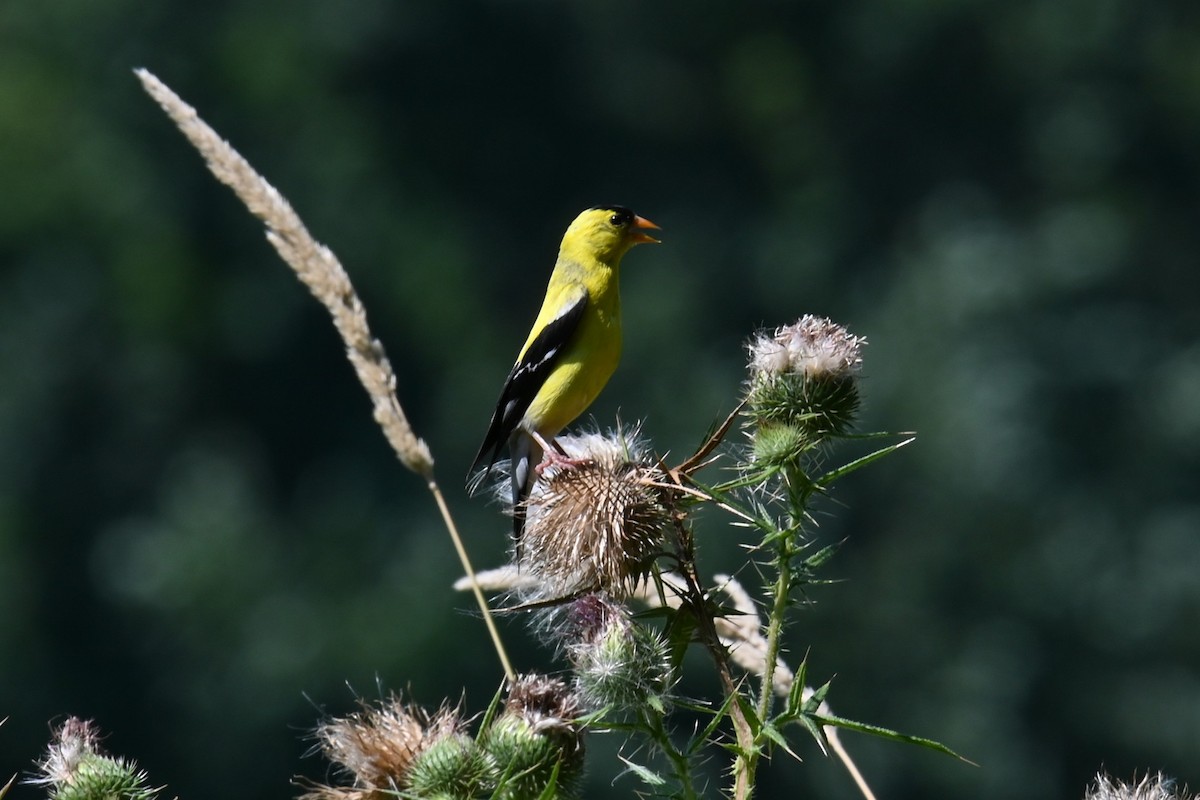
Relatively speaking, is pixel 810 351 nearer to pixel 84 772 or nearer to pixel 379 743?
pixel 379 743

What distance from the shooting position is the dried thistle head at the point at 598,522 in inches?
82.4

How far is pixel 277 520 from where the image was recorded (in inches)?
816

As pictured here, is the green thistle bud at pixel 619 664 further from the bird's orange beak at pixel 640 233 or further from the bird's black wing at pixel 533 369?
the bird's orange beak at pixel 640 233

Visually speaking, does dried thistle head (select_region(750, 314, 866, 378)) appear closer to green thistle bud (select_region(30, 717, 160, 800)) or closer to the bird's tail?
green thistle bud (select_region(30, 717, 160, 800))

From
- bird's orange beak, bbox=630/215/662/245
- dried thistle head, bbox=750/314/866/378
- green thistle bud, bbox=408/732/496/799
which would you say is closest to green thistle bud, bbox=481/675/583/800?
green thistle bud, bbox=408/732/496/799

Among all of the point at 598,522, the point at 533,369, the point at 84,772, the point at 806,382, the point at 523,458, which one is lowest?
the point at 84,772

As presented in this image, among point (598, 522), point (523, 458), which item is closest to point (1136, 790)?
point (598, 522)

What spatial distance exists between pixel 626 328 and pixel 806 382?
1816 centimetres

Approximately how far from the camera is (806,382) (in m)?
2.09

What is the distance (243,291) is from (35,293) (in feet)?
9.16

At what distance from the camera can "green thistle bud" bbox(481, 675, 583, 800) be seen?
192 centimetres

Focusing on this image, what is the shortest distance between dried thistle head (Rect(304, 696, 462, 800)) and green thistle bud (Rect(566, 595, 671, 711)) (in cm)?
17

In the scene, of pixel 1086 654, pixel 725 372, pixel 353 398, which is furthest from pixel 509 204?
pixel 1086 654

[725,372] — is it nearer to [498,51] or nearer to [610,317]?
[498,51]
